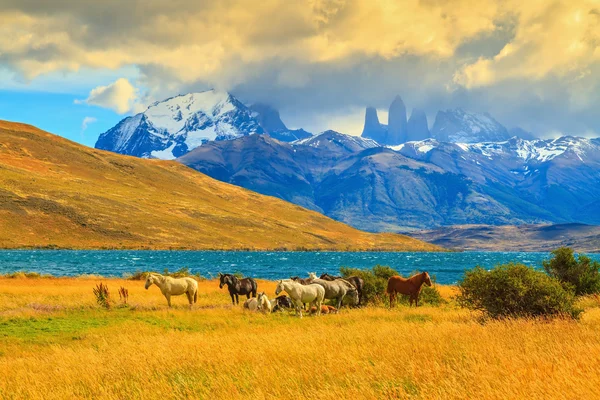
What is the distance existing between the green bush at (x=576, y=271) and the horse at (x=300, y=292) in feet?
56.9

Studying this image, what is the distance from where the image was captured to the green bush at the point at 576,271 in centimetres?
3547

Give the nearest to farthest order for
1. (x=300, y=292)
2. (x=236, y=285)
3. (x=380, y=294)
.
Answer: (x=300, y=292), (x=236, y=285), (x=380, y=294)

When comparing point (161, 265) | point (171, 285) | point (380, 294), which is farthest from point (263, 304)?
point (161, 265)

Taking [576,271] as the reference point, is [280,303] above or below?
below

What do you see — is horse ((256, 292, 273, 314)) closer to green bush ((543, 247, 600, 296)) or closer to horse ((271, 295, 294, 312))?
horse ((271, 295, 294, 312))

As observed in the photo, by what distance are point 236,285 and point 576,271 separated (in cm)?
2271

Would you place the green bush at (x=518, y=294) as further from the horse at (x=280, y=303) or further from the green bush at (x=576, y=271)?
the green bush at (x=576, y=271)

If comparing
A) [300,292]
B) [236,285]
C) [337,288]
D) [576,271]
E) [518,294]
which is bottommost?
[236,285]

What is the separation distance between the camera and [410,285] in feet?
99.8

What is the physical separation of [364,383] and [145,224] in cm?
19224

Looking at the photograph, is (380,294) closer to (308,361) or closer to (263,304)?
(263,304)

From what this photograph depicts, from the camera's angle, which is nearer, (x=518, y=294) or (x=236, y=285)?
(x=518, y=294)

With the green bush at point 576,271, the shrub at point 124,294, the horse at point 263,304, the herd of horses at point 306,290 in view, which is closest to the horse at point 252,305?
the herd of horses at point 306,290

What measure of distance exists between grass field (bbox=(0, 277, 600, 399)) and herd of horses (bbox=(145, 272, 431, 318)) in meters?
3.23
